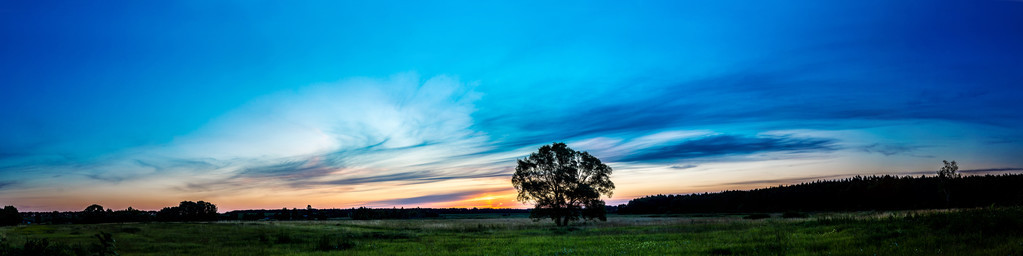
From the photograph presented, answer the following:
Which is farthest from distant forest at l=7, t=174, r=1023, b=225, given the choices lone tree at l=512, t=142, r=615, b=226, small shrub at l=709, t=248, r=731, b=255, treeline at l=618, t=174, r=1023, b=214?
small shrub at l=709, t=248, r=731, b=255

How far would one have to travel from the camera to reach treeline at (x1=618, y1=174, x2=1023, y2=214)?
102375mm

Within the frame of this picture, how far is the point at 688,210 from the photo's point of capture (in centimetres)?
16075

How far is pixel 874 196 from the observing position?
121 meters

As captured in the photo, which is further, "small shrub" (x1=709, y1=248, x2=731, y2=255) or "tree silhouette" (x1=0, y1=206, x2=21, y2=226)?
"tree silhouette" (x1=0, y1=206, x2=21, y2=226)

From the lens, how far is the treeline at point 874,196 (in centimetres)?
10238

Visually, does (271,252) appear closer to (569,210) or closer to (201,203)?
(569,210)

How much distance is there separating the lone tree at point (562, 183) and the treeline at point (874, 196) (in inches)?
2866

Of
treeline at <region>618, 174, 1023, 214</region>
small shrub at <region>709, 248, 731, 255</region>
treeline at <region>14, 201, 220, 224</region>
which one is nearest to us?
small shrub at <region>709, 248, 731, 255</region>

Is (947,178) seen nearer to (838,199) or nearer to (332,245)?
(838,199)

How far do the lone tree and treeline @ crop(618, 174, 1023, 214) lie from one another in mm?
72803

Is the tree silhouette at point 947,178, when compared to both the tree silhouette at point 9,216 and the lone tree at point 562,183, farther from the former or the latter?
the tree silhouette at point 9,216

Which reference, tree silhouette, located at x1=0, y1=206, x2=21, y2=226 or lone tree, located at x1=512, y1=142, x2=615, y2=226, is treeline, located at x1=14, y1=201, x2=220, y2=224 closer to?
tree silhouette, located at x1=0, y1=206, x2=21, y2=226

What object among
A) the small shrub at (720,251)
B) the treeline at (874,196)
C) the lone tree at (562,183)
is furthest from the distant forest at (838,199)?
the small shrub at (720,251)

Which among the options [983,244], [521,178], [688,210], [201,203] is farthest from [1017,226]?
[201,203]
